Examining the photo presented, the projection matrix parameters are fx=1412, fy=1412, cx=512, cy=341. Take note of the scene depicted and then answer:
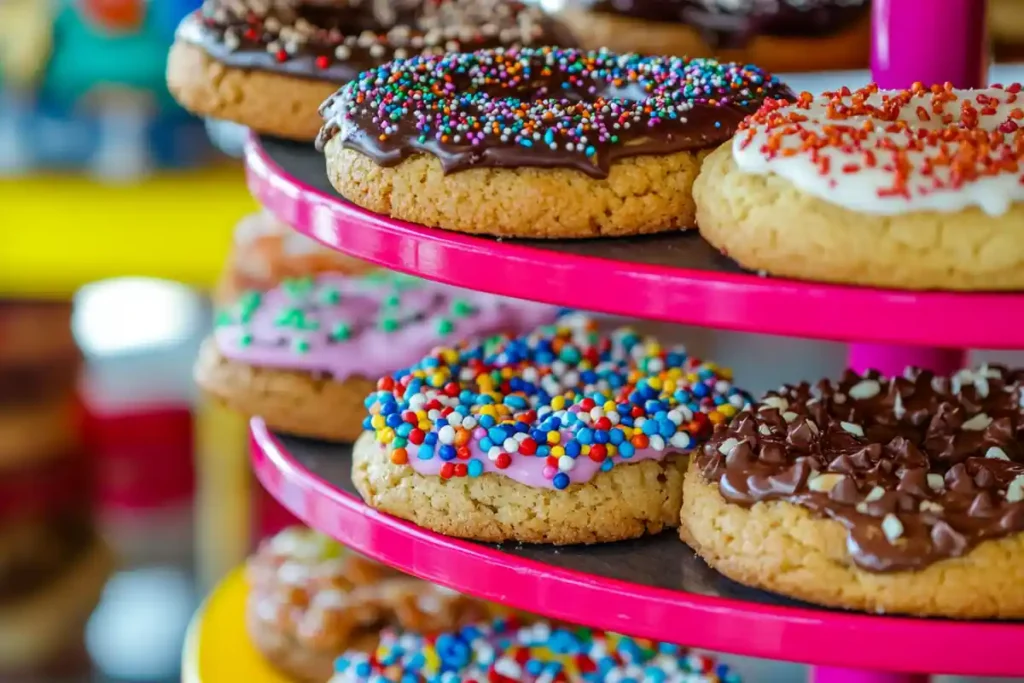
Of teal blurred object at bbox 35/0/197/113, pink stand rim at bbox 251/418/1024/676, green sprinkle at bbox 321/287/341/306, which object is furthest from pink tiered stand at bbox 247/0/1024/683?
teal blurred object at bbox 35/0/197/113

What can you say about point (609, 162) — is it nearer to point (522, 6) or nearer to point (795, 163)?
point (795, 163)

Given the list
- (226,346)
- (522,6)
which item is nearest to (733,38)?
(522,6)

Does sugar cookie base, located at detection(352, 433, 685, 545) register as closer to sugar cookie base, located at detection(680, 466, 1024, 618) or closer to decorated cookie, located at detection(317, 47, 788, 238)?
sugar cookie base, located at detection(680, 466, 1024, 618)

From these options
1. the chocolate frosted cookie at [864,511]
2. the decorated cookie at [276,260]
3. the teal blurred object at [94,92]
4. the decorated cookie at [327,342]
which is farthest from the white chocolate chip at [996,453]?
the teal blurred object at [94,92]

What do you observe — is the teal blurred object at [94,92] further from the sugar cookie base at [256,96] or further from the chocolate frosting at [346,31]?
the sugar cookie base at [256,96]

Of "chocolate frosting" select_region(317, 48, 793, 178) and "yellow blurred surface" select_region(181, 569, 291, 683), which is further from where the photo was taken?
"yellow blurred surface" select_region(181, 569, 291, 683)
